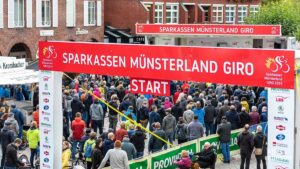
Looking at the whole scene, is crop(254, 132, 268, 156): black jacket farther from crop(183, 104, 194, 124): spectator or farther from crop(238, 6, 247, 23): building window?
crop(238, 6, 247, 23): building window

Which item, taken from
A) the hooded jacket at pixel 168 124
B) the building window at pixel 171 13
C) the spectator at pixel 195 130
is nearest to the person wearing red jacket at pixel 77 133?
the hooded jacket at pixel 168 124

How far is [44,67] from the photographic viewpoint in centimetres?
1680

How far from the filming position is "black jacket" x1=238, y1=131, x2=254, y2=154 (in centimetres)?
1883

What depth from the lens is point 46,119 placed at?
1684cm

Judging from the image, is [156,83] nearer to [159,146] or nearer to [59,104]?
[59,104]

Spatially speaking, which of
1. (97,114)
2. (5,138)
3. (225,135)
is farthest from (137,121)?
(5,138)

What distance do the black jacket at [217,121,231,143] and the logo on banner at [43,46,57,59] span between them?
6.20m

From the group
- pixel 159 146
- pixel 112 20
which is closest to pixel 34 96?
pixel 159 146

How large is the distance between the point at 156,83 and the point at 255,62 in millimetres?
2549

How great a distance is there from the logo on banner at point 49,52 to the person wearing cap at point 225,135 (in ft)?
20.3

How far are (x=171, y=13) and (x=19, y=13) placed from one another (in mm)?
19246

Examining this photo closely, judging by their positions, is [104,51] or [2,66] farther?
[2,66]

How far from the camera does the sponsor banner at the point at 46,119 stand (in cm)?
1672

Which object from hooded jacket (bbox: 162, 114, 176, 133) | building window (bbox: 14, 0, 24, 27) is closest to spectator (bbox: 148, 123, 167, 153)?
hooded jacket (bbox: 162, 114, 176, 133)
